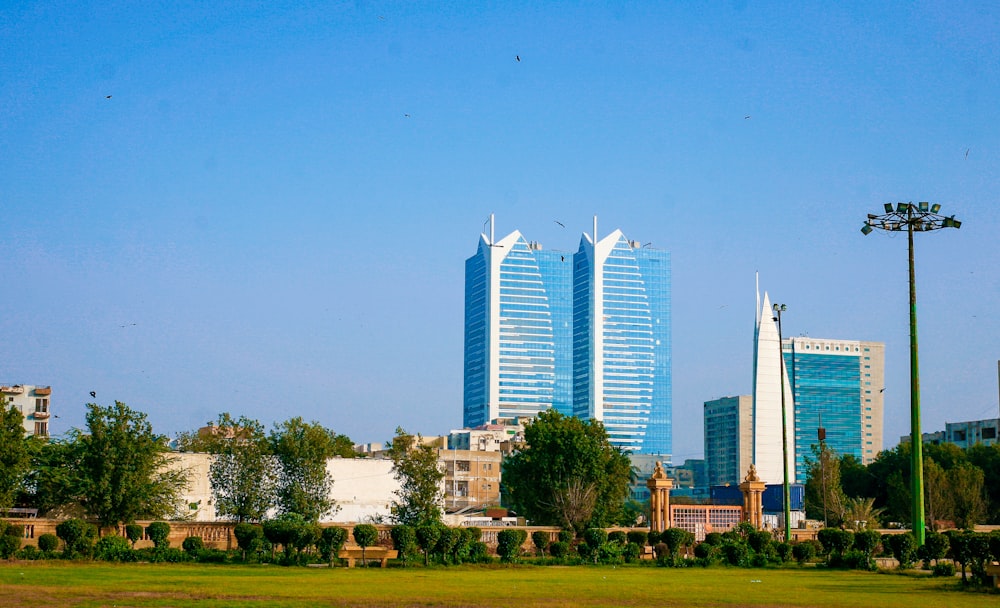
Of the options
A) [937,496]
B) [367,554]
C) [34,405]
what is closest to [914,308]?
[367,554]

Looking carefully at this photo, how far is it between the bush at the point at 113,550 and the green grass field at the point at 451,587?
6.26 ft

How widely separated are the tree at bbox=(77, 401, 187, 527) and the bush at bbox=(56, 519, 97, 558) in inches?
351

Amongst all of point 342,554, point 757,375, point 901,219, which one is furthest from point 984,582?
point 757,375

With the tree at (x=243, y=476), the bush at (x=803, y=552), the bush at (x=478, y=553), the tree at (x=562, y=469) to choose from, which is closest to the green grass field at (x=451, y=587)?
the bush at (x=478, y=553)

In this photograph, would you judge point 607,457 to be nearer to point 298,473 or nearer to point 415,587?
point 298,473

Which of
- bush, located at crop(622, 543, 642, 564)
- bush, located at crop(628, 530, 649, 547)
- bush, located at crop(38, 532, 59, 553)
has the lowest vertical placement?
bush, located at crop(622, 543, 642, 564)

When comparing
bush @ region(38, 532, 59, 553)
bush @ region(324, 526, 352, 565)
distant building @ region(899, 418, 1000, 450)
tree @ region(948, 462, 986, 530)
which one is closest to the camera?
bush @ region(38, 532, 59, 553)

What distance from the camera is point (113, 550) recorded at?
4297 cm

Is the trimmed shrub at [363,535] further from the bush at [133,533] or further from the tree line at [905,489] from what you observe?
the tree line at [905,489]

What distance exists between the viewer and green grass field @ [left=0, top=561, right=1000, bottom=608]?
27531 millimetres

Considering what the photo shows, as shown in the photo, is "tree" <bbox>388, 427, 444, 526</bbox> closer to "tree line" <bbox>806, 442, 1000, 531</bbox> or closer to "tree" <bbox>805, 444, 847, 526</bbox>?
"tree line" <bbox>806, 442, 1000, 531</bbox>

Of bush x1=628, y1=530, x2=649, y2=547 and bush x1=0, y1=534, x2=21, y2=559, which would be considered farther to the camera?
bush x1=628, y1=530, x2=649, y2=547

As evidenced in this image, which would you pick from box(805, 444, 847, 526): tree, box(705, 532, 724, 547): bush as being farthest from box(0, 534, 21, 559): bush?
box(805, 444, 847, 526): tree

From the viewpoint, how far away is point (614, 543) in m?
49.2
